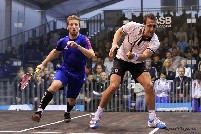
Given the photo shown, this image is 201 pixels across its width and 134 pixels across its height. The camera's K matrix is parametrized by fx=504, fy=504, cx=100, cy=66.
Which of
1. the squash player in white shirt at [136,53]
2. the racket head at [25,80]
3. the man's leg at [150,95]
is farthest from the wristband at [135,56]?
the racket head at [25,80]

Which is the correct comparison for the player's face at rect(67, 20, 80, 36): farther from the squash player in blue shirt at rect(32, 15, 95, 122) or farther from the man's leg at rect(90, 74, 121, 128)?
the man's leg at rect(90, 74, 121, 128)

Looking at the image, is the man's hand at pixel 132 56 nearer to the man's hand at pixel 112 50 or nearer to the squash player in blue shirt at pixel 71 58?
the man's hand at pixel 112 50

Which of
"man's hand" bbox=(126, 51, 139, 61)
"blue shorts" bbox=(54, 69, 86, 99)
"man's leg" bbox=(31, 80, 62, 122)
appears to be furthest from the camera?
"blue shorts" bbox=(54, 69, 86, 99)

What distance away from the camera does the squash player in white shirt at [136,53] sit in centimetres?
662

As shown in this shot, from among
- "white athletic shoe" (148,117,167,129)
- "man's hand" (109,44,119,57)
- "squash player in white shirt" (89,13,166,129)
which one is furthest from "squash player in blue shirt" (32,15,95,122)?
"white athletic shoe" (148,117,167,129)

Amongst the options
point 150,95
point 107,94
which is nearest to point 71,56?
point 107,94

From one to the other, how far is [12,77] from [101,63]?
8.01 ft

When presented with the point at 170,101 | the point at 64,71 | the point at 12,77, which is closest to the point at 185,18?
the point at 170,101

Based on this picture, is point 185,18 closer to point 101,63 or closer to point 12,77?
point 101,63

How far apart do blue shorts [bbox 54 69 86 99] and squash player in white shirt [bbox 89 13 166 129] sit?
2.94 ft

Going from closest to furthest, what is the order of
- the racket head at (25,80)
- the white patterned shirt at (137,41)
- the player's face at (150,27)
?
1. the player's face at (150,27)
2. the white patterned shirt at (137,41)
3. the racket head at (25,80)

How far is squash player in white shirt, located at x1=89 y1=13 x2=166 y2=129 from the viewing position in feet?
21.7

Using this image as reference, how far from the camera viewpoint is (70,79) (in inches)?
303

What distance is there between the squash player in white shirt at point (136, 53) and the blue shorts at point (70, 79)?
0.90 m
